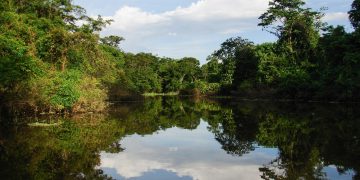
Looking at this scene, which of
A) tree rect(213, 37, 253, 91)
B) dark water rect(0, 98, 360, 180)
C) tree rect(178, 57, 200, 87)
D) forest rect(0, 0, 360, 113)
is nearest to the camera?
dark water rect(0, 98, 360, 180)

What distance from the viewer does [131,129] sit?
23516 millimetres

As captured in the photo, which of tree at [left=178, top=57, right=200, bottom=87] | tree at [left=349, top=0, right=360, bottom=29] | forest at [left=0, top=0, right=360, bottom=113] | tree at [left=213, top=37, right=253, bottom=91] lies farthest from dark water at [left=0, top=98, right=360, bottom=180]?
tree at [left=178, top=57, right=200, bottom=87]

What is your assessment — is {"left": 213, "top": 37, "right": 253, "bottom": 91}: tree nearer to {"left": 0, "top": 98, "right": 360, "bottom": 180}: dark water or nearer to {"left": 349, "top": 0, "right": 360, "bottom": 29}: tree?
{"left": 349, "top": 0, "right": 360, "bottom": 29}: tree

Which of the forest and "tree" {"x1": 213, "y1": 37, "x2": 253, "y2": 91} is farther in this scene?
"tree" {"x1": 213, "y1": 37, "x2": 253, "y2": 91}

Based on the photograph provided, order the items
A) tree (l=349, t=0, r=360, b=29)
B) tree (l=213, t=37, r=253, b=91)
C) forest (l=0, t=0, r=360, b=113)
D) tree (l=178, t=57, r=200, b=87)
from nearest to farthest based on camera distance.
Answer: forest (l=0, t=0, r=360, b=113)
tree (l=349, t=0, r=360, b=29)
tree (l=213, t=37, r=253, b=91)
tree (l=178, t=57, r=200, b=87)

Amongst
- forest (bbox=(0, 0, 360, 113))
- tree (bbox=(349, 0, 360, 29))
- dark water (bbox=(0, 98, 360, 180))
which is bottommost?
dark water (bbox=(0, 98, 360, 180))

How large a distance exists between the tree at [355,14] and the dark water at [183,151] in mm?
26039

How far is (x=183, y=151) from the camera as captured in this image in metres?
16.0

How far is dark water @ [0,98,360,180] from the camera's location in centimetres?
1127

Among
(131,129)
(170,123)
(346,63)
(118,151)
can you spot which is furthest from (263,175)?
(346,63)

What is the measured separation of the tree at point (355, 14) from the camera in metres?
45.8

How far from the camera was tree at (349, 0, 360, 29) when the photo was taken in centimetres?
4584

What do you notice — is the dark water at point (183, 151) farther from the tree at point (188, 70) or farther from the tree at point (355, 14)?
the tree at point (188, 70)

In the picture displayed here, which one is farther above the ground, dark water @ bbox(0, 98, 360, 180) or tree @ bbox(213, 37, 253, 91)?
tree @ bbox(213, 37, 253, 91)
